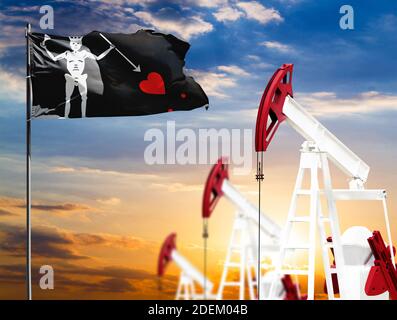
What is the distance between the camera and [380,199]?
20781mm

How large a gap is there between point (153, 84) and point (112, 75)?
787mm

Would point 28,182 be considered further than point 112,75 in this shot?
No

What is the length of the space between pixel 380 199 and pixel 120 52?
7014mm

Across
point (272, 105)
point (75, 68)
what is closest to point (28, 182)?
point (75, 68)

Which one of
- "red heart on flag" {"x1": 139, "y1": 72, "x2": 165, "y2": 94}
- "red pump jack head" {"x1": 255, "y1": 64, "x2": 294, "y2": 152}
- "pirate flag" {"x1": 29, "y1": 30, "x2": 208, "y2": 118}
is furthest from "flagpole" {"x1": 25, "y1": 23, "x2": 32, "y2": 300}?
"red pump jack head" {"x1": 255, "y1": 64, "x2": 294, "y2": 152}

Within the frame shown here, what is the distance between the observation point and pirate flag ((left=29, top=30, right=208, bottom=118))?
16.8m

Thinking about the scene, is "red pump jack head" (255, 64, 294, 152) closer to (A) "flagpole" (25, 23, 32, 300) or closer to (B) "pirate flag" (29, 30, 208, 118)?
(B) "pirate flag" (29, 30, 208, 118)

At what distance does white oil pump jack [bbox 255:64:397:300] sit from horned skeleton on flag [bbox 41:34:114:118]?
4.61m

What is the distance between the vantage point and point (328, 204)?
20.9 meters

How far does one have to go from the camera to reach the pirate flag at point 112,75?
16.8 m

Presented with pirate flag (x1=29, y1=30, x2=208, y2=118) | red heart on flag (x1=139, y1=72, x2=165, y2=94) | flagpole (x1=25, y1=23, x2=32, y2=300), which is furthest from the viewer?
red heart on flag (x1=139, y1=72, x2=165, y2=94)

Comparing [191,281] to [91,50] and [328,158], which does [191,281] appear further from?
[91,50]

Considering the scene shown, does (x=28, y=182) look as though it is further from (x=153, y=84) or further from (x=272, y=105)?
(x=272, y=105)
